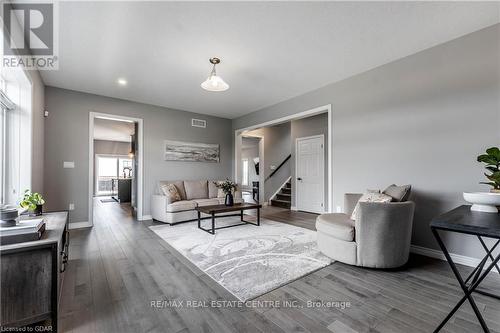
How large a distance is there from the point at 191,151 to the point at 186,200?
4.73 feet

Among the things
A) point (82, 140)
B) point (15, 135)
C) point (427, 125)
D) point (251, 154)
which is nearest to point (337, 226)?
point (427, 125)

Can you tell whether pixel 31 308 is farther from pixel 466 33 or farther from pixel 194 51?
pixel 466 33

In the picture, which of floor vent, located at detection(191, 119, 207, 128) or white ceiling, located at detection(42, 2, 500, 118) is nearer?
white ceiling, located at detection(42, 2, 500, 118)

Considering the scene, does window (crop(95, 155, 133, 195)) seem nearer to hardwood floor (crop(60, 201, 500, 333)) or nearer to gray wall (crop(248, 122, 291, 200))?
gray wall (crop(248, 122, 291, 200))

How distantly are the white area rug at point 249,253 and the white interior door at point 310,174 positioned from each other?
1.87m

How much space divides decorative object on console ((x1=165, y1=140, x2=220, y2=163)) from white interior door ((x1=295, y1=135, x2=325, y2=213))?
235 centimetres

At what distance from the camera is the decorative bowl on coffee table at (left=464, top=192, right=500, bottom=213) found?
5.70 feet

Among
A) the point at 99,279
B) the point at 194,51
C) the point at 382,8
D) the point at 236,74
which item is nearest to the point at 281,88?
the point at 236,74

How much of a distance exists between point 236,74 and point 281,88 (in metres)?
1.03

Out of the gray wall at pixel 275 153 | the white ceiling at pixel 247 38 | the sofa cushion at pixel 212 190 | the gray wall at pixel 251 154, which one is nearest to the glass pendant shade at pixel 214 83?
the white ceiling at pixel 247 38

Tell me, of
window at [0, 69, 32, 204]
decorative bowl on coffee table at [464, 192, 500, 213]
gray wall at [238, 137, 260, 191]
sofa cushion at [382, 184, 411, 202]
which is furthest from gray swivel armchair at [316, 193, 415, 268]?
gray wall at [238, 137, 260, 191]

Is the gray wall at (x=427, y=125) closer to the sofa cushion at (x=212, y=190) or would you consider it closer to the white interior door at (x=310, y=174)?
the white interior door at (x=310, y=174)

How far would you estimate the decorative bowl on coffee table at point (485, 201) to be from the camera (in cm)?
174

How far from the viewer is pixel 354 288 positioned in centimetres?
206
